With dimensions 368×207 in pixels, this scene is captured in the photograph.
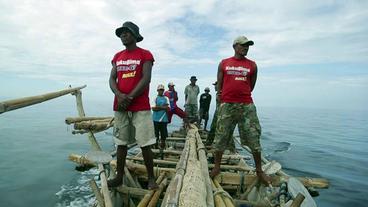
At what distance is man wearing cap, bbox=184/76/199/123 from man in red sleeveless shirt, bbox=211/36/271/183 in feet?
27.6

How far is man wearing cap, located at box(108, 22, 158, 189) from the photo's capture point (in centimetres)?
352

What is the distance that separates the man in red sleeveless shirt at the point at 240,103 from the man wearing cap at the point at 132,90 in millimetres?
1402

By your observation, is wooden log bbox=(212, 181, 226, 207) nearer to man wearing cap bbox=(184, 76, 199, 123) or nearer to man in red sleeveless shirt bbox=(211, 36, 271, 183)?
man in red sleeveless shirt bbox=(211, 36, 271, 183)

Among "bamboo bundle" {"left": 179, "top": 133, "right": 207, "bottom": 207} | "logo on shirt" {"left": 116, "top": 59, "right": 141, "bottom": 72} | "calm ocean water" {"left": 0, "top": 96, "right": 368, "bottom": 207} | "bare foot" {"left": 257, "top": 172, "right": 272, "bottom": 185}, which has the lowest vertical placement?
"calm ocean water" {"left": 0, "top": 96, "right": 368, "bottom": 207}

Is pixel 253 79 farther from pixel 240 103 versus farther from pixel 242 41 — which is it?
pixel 242 41

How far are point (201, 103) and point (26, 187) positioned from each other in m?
8.17

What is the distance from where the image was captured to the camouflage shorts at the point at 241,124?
175 inches

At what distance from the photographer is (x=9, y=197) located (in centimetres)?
946

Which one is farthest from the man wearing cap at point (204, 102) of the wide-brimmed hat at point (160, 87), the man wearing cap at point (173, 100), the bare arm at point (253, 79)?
the bare arm at point (253, 79)

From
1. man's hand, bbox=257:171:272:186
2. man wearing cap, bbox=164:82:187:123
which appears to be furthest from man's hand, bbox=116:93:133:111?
man wearing cap, bbox=164:82:187:123

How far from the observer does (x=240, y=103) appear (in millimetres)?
4461

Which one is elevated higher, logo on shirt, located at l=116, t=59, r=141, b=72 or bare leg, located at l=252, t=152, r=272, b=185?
logo on shirt, located at l=116, t=59, r=141, b=72

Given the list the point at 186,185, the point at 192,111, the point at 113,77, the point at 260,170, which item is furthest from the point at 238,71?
the point at 192,111

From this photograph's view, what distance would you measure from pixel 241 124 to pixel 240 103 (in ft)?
1.11
